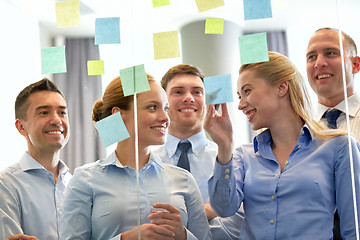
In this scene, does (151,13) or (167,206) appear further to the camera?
(151,13)

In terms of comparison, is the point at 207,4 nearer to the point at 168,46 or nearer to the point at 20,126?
the point at 168,46

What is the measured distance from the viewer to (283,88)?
1126 millimetres

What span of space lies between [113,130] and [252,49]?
454mm

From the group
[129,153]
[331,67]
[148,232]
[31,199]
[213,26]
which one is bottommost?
[148,232]

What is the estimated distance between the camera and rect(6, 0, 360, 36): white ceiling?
115 cm

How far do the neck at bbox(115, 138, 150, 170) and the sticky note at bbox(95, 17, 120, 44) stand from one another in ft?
0.99

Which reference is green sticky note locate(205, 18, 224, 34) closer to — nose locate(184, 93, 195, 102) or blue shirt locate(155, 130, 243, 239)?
nose locate(184, 93, 195, 102)

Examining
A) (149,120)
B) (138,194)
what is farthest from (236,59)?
(138,194)

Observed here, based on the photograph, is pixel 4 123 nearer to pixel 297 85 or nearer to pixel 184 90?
pixel 184 90

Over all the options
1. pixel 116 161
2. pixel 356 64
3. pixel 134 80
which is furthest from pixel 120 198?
pixel 356 64

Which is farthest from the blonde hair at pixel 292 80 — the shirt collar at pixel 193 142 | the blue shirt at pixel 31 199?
the blue shirt at pixel 31 199

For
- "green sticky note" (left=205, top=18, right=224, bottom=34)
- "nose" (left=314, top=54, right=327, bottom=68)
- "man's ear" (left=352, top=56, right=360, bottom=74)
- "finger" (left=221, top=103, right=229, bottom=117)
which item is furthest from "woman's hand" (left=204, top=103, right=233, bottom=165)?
"man's ear" (left=352, top=56, right=360, bottom=74)

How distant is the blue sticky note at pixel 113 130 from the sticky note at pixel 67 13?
0.31 metres

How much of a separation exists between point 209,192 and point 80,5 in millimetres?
682
